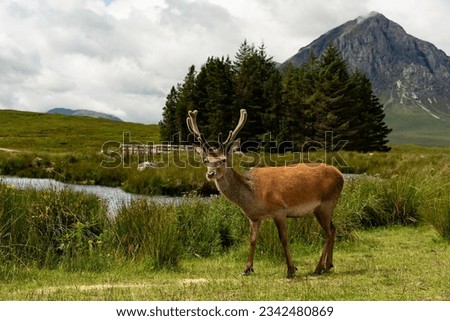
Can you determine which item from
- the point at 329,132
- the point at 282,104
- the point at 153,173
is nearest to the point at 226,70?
the point at 282,104

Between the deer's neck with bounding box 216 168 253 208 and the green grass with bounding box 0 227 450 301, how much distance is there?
1223 mm

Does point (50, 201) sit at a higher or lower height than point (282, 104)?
lower

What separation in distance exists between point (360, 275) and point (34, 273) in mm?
5500

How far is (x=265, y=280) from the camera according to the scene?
7816 millimetres

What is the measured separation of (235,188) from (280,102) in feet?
160

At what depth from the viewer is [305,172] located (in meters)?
8.50

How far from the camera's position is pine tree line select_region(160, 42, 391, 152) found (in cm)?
5488

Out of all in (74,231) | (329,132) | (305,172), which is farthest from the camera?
(329,132)

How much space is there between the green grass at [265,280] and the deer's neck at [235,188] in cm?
122

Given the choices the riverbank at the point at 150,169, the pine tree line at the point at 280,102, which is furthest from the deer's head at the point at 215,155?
the pine tree line at the point at 280,102

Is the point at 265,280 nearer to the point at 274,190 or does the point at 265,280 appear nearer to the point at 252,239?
the point at 252,239

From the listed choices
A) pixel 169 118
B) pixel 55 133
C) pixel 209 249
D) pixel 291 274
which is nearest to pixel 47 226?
pixel 209 249
